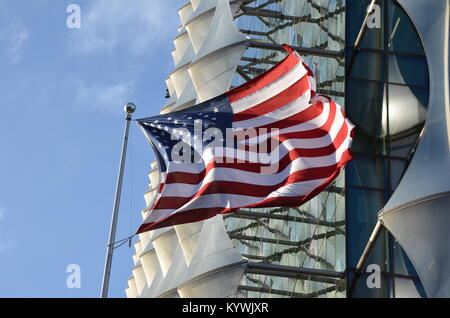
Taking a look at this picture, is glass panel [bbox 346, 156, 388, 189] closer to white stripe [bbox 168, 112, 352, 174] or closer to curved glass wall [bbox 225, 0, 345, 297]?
curved glass wall [bbox 225, 0, 345, 297]

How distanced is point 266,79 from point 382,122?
3.06m

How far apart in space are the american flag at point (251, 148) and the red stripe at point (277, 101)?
0.02m

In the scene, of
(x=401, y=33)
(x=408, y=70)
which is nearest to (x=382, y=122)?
(x=408, y=70)

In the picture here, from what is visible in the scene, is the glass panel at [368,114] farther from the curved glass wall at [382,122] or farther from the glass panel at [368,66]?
the glass panel at [368,66]

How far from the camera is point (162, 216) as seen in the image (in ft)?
68.8

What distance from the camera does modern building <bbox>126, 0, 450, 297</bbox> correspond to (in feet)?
67.3

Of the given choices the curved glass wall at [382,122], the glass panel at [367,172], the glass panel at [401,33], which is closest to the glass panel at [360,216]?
the curved glass wall at [382,122]

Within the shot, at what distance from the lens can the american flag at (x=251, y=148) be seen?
20.9 m

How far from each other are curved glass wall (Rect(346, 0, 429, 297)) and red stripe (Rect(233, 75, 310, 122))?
245 cm

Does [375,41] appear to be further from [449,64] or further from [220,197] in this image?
[220,197]

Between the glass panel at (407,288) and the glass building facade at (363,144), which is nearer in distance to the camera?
the glass panel at (407,288)

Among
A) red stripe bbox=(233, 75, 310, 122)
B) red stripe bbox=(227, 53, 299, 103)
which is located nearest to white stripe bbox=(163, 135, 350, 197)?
red stripe bbox=(233, 75, 310, 122)
